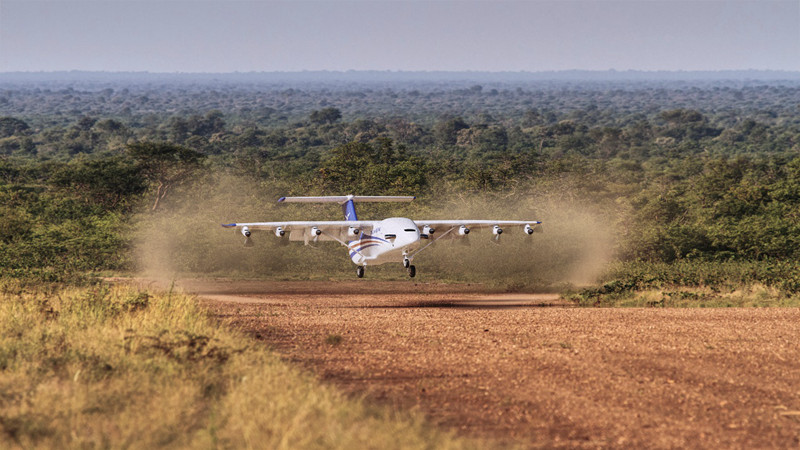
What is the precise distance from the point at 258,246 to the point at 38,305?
32.8 metres

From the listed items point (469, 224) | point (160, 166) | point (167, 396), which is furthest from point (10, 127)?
point (167, 396)

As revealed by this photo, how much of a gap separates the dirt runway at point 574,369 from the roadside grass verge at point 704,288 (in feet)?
25.2

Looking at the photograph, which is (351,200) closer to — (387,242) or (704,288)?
(387,242)

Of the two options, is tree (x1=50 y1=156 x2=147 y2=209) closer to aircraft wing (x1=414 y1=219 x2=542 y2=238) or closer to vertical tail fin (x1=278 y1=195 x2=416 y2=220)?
vertical tail fin (x1=278 y1=195 x2=416 y2=220)

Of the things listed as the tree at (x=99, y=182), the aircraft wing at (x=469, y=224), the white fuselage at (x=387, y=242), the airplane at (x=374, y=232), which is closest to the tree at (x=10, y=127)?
the tree at (x=99, y=182)

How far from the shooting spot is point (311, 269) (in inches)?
2160

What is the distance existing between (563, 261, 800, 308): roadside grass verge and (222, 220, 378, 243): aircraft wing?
1090cm

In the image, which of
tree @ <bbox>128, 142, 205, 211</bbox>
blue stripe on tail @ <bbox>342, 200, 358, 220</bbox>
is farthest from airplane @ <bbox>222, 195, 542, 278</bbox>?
tree @ <bbox>128, 142, 205, 211</bbox>

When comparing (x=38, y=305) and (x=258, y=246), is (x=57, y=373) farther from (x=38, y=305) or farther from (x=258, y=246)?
(x=258, y=246)

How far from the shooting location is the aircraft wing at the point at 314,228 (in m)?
39.1

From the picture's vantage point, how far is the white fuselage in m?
36.5

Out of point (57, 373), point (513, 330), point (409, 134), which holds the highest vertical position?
point (57, 373)

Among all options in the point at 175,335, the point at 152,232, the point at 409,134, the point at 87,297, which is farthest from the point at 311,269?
the point at 409,134

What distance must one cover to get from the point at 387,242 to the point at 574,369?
68.6 ft
